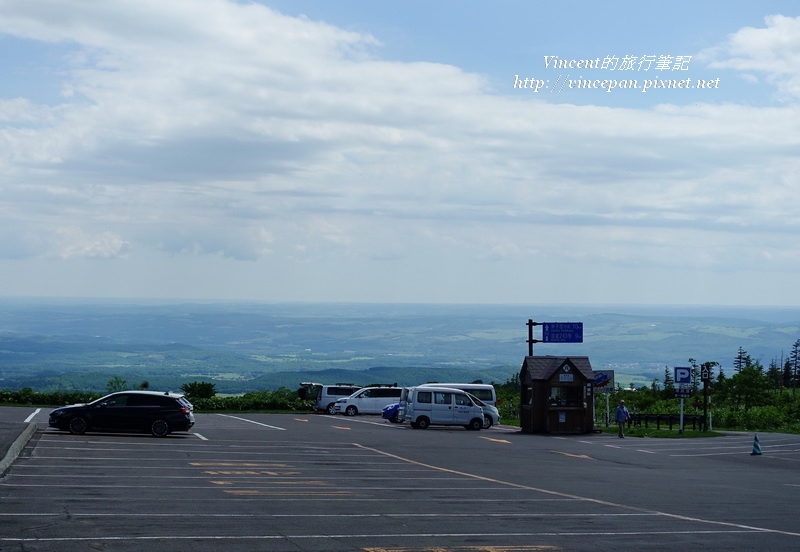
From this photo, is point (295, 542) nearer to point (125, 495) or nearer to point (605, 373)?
point (125, 495)

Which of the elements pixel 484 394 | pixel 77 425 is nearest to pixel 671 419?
pixel 484 394

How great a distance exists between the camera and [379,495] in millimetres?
19234

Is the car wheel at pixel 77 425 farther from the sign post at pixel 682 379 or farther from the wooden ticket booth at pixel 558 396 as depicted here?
the sign post at pixel 682 379

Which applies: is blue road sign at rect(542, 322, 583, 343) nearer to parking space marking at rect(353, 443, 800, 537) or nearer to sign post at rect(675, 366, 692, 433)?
sign post at rect(675, 366, 692, 433)

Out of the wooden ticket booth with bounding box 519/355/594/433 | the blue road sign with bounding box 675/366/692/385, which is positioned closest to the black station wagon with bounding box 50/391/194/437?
the wooden ticket booth with bounding box 519/355/594/433

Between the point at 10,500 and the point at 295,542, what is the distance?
18.9ft

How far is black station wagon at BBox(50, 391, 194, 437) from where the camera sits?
100 ft

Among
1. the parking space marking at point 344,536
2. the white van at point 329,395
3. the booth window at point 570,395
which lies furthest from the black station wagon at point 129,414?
the white van at point 329,395

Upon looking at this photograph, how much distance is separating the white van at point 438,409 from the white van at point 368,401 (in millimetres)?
10114

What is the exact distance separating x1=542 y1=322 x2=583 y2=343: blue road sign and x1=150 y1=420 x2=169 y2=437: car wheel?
28166 millimetres

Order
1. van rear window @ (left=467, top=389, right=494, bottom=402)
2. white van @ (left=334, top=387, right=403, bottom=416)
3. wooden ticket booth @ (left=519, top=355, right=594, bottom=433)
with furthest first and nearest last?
1. white van @ (left=334, top=387, right=403, bottom=416)
2. van rear window @ (left=467, top=389, right=494, bottom=402)
3. wooden ticket booth @ (left=519, top=355, right=594, bottom=433)

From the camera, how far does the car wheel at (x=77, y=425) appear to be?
→ 30.5 meters

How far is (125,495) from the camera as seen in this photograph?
1748cm

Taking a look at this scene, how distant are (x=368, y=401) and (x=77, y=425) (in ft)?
81.0
